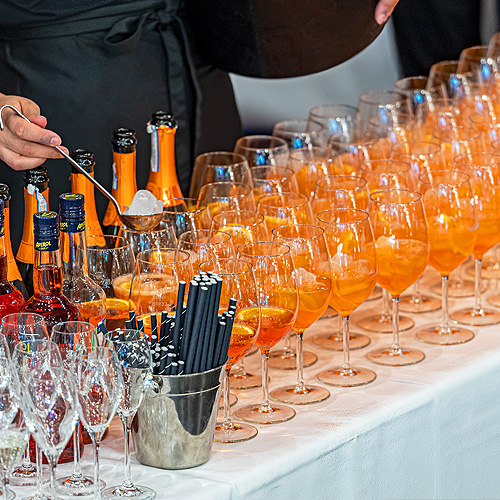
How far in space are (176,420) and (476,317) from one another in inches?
26.8

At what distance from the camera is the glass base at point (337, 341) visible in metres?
1.50

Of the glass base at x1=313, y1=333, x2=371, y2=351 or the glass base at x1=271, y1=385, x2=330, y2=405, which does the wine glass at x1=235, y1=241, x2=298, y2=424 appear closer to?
the glass base at x1=271, y1=385, x2=330, y2=405

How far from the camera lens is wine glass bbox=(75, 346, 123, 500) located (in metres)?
0.96

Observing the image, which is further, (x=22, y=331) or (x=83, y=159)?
(x=83, y=159)

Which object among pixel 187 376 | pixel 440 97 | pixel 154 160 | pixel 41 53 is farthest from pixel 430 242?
pixel 41 53

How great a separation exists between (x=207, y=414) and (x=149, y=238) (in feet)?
1.19

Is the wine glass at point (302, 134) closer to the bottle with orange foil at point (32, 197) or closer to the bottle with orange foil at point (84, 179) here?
the bottle with orange foil at point (84, 179)

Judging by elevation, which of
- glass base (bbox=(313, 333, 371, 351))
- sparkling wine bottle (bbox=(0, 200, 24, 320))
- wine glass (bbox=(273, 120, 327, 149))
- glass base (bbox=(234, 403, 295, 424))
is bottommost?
glass base (bbox=(234, 403, 295, 424))

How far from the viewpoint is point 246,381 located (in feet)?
4.52

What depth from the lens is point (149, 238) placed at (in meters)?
1.38

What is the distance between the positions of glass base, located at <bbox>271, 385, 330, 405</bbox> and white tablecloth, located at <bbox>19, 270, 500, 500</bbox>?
0.6 inches

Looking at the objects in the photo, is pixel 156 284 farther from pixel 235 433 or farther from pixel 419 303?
pixel 419 303

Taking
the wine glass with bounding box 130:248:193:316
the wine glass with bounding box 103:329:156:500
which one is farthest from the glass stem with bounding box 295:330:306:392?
the wine glass with bounding box 103:329:156:500

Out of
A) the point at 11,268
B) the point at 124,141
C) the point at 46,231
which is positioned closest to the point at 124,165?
the point at 124,141
